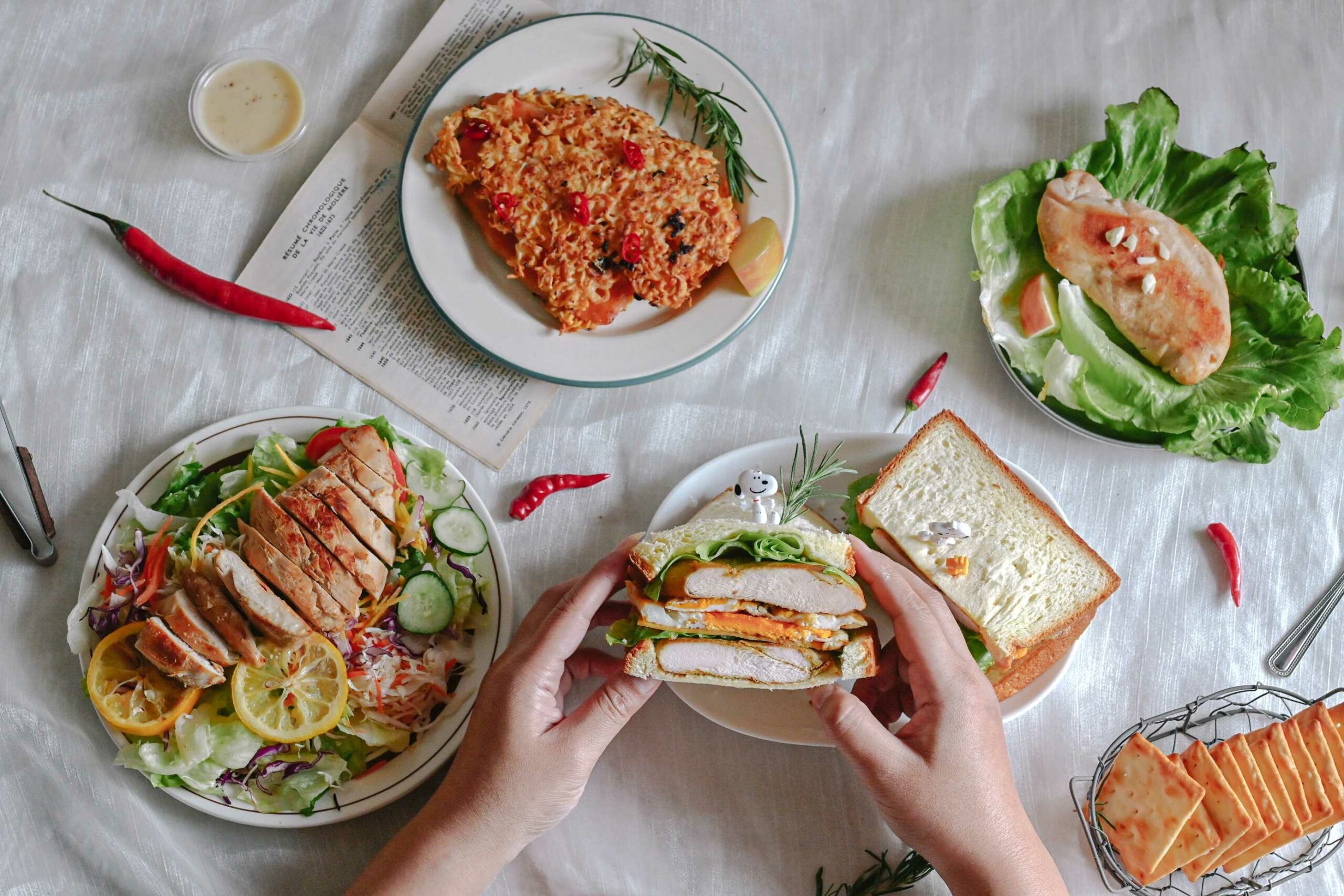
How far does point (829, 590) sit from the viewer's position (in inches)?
89.5

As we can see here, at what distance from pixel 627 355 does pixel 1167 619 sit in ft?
6.80

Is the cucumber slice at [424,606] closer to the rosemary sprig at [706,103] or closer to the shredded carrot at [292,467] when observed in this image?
the shredded carrot at [292,467]

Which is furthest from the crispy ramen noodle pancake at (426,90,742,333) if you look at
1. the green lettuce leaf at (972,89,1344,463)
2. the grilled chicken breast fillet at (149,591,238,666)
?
the grilled chicken breast fillet at (149,591,238,666)

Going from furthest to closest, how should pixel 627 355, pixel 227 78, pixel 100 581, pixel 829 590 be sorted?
pixel 227 78 < pixel 627 355 < pixel 100 581 < pixel 829 590

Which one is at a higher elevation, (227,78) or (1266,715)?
(1266,715)

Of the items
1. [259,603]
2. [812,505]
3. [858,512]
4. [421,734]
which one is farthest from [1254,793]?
[259,603]

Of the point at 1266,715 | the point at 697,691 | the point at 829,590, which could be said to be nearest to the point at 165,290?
the point at 697,691

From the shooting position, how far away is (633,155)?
9.41 ft

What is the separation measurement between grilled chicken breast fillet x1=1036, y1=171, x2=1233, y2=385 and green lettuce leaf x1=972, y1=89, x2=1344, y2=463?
3.0 inches

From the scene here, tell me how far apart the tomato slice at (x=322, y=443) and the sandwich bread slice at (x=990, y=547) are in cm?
161

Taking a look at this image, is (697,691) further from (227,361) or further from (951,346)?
(227,361)

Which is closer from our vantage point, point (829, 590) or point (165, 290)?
point (829, 590)

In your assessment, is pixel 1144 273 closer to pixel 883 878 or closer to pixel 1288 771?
pixel 1288 771

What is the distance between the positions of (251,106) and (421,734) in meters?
2.18
